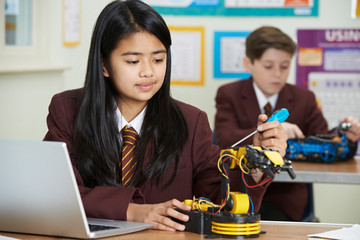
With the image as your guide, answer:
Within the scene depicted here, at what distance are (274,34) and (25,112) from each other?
1.41m

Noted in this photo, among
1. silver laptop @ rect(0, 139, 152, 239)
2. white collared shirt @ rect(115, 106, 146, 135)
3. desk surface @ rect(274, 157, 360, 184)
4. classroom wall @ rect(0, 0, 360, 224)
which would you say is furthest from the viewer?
classroom wall @ rect(0, 0, 360, 224)

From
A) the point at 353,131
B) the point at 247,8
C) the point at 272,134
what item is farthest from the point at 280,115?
the point at 247,8

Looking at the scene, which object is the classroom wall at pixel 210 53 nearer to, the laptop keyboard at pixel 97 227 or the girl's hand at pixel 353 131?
the girl's hand at pixel 353 131

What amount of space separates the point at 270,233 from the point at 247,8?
8.70ft

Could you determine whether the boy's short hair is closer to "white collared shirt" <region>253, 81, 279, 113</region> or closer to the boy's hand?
"white collared shirt" <region>253, 81, 279, 113</region>

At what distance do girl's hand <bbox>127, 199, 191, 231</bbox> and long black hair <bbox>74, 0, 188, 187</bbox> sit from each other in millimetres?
223

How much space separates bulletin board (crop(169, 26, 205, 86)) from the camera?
387 cm

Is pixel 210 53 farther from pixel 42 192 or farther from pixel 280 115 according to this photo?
pixel 42 192

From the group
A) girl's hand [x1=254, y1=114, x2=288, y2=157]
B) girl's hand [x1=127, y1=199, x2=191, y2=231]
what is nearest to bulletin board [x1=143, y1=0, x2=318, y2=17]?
girl's hand [x1=254, y1=114, x2=288, y2=157]

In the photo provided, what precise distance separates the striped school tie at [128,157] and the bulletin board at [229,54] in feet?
7.23

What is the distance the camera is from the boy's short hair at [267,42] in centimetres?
321

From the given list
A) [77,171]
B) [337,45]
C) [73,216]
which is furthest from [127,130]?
[337,45]

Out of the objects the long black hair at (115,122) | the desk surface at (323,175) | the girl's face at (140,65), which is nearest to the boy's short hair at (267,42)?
the desk surface at (323,175)

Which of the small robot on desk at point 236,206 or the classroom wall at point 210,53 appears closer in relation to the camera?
the small robot on desk at point 236,206
